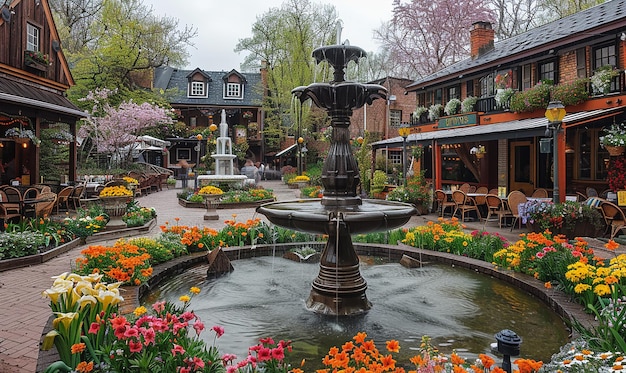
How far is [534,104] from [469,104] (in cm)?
410

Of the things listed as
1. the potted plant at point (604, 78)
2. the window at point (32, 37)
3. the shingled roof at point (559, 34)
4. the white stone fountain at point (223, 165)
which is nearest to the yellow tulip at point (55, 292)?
the potted plant at point (604, 78)

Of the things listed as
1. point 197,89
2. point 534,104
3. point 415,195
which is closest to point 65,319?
point 415,195

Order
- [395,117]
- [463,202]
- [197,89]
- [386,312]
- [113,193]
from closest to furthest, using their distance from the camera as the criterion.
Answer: [386,312] < [113,193] < [463,202] < [395,117] < [197,89]

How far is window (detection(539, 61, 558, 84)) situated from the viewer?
15.6 metres

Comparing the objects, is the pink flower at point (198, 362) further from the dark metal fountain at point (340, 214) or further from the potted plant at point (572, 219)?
the potted plant at point (572, 219)

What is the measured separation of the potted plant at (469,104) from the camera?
19.3 metres

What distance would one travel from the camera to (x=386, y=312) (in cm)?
493

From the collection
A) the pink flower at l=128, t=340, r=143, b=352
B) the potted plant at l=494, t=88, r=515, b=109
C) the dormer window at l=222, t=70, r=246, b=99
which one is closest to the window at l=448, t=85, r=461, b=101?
the potted plant at l=494, t=88, r=515, b=109

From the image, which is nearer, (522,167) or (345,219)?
(345,219)

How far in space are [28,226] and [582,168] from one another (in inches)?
664

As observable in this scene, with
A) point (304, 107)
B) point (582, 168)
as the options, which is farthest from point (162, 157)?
point (582, 168)

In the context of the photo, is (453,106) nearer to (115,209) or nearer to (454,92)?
(454,92)

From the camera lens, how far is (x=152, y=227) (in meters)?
11.5

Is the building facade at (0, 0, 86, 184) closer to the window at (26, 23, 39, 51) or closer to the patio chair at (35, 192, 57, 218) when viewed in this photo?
the window at (26, 23, 39, 51)
